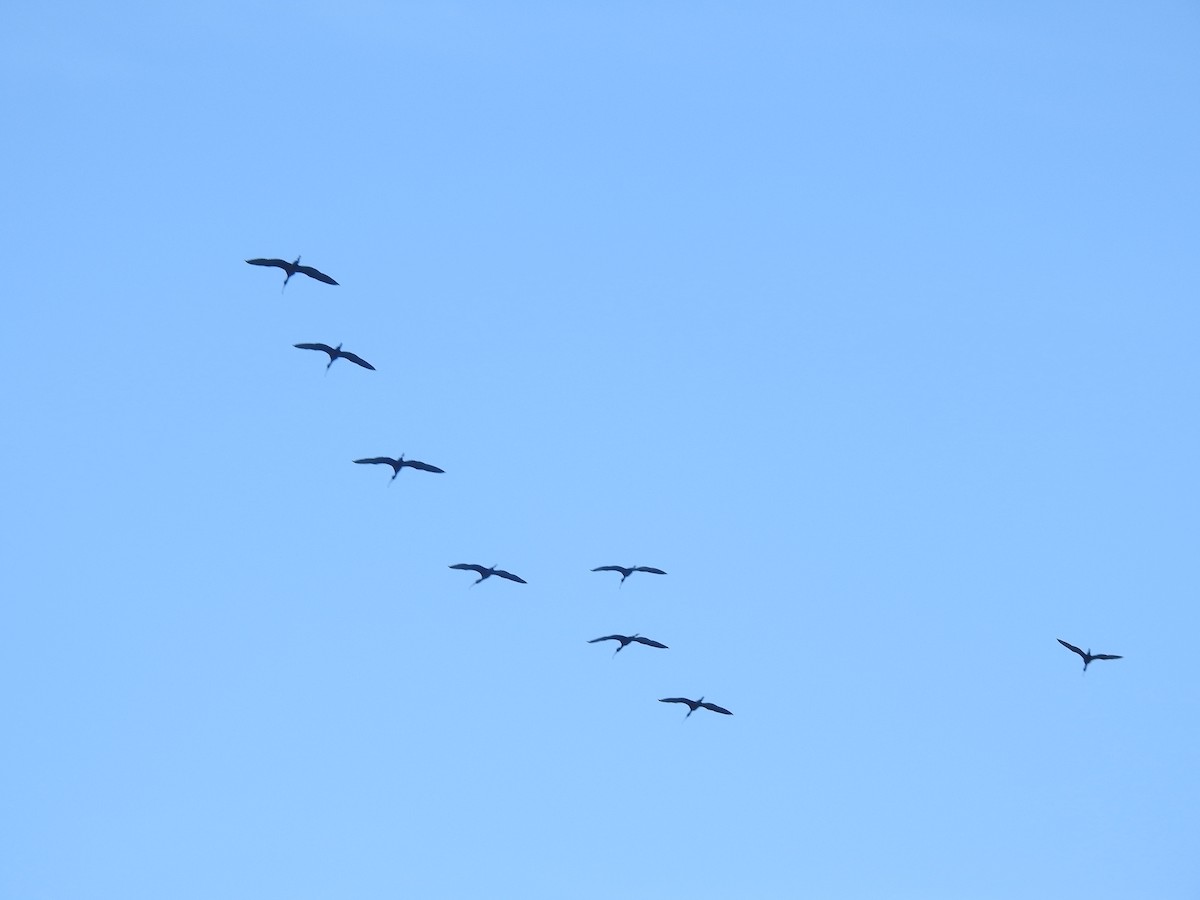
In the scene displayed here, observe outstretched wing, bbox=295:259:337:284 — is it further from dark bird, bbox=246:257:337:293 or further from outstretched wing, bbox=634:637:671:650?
outstretched wing, bbox=634:637:671:650

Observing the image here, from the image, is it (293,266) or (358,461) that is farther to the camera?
(358,461)

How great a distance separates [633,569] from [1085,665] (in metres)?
40.1

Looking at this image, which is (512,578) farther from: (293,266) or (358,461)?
(293,266)

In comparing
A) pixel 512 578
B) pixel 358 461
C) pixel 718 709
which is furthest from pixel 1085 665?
pixel 358 461

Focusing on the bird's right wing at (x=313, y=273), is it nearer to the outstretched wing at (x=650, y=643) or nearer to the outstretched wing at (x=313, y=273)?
the outstretched wing at (x=313, y=273)

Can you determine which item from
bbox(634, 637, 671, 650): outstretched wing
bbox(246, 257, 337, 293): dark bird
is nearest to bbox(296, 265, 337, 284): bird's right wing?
bbox(246, 257, 337, 293): dark bird

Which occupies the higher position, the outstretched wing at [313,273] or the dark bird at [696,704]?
the outstretched wing at [313,273]

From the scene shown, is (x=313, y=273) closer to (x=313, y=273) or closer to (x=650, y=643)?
(x=313, y=273)

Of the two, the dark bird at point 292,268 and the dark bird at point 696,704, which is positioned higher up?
the dark bird at point 292,268

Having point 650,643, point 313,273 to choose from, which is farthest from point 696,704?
point 313,273

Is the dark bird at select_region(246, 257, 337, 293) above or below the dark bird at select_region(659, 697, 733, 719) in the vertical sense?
above

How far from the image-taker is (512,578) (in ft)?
598

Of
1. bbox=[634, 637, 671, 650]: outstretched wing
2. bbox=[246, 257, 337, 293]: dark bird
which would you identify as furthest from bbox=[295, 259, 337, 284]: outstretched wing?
bbox=[634, 637, 671, 650]: outstretched wing

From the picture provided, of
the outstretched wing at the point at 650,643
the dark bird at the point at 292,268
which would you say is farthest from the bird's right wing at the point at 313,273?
the outstretched wing at the point at 650,643
